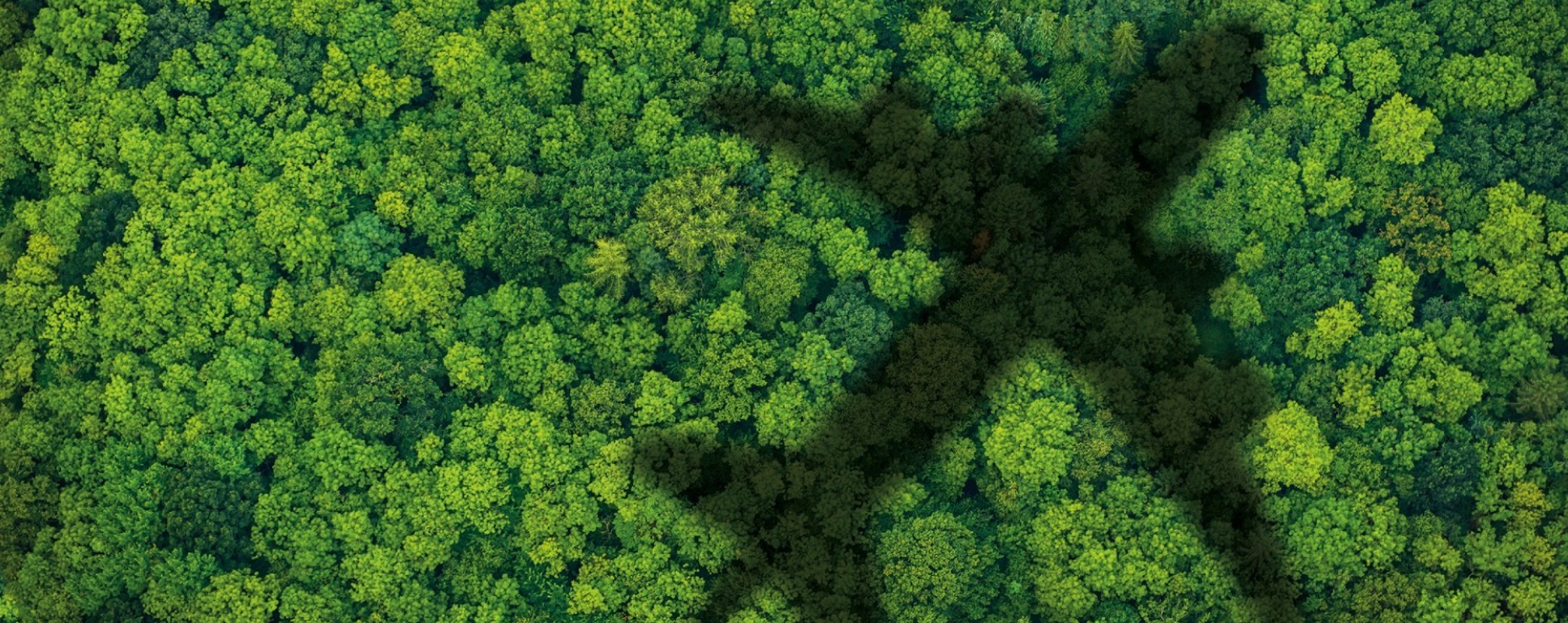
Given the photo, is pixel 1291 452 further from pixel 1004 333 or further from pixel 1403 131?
pixel 1403 131

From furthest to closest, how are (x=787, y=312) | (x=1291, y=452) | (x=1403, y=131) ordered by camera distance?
(x=787, y=312)
(x=1403, y=131)
(x=1291, y=452)

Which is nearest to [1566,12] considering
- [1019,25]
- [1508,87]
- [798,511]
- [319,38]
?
[1508,87]

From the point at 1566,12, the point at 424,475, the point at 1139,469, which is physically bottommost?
the point at 424,475

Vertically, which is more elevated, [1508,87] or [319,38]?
[1508,87]

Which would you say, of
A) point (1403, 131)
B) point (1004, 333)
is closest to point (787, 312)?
point (1004, 333)

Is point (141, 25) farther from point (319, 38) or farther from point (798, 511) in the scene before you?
point (798, 511)
